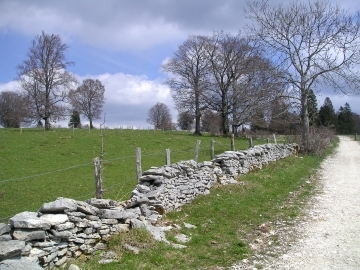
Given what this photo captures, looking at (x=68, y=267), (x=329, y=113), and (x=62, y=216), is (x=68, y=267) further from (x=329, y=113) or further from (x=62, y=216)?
(x=329, y=113)

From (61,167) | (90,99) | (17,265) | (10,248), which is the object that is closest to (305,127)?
(61,167)

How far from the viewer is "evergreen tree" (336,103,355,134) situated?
293 feet

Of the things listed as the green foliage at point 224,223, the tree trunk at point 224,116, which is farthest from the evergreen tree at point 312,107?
the tree trunk at point 224,116

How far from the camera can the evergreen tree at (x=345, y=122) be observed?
89375 mm

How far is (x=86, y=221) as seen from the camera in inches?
226

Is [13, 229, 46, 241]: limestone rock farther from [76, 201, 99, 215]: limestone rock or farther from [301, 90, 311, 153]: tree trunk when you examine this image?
[301, 90, 311, 153]: tree trunk

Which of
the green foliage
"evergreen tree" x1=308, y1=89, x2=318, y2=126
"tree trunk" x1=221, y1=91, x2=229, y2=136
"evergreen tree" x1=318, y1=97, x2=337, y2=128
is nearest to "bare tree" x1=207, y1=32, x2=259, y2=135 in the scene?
"tree trunk" x1=221, y1=91, x2=229, y2=136

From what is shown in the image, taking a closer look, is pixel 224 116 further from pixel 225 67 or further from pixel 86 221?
pixel 86 221

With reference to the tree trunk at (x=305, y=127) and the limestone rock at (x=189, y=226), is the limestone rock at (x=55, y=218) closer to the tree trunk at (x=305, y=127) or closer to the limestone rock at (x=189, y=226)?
the limestone rock at (x=189, y=226)

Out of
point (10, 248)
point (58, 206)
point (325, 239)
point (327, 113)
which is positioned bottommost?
point (325, 239)

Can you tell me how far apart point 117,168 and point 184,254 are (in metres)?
12.6

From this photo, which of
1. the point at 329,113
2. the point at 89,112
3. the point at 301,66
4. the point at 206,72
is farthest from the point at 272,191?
the point at 329,113

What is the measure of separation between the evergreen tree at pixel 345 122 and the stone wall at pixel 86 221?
90.1 metres

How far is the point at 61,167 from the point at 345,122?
8879 cm
